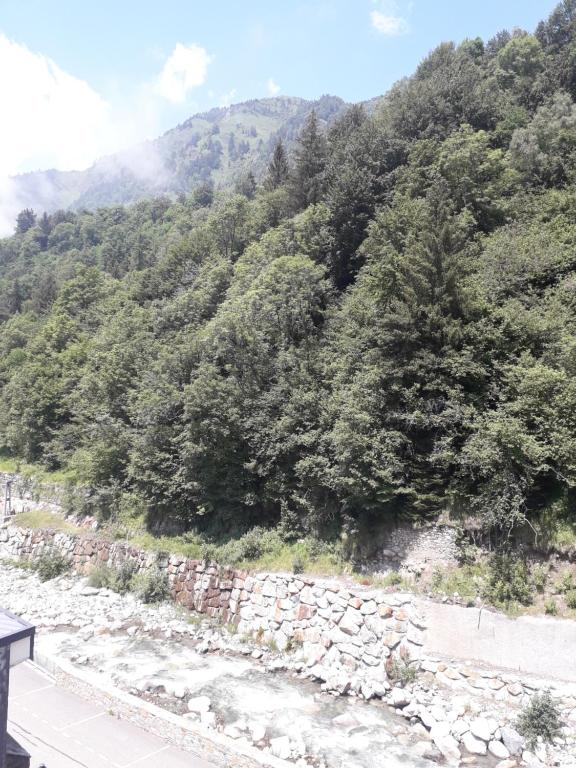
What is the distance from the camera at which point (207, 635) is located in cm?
1708

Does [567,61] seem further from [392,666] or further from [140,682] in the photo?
[140,682]

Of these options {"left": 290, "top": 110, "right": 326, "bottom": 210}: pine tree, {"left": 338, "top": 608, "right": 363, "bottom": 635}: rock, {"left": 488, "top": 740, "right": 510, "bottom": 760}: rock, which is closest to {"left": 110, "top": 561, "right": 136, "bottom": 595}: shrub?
{"left": 338, "top": 608, "right": 363, "bottom": 635}: rock

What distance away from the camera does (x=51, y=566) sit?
79.0ft

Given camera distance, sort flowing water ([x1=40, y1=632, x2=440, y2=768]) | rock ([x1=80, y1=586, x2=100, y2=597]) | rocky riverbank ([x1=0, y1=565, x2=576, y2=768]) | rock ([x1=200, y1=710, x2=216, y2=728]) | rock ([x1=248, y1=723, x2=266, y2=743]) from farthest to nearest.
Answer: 1. rock ([x1=80, y1=586, x2=100, y2=597])
2. rock ([x1=200, y1=710, x2=216, y2=728])
3. rock ([x1=248, y1=723, x2=266, y2=743])
4. flowing water ([x1=40, y1=632, x2=440, y2=768])
5. rocky riverbank ([x1=0, y1=565, x2=576, y2=768])

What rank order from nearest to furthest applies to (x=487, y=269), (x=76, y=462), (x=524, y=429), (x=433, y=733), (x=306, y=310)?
(x=433, y=733)
(x=524, y=429)
(x=487, y=269)
(x=306, y=310)
(x=76, y=462)

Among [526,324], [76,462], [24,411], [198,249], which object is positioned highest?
[198,249]

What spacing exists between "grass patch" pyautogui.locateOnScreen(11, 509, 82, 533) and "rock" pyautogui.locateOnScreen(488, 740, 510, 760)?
22209 millimetres

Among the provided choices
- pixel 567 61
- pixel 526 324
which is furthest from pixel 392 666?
pixel 567 61

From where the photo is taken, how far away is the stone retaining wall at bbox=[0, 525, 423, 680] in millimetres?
14070

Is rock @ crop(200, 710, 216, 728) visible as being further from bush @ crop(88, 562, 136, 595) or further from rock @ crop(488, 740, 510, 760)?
bush @ crop(88, 562, 136, 595)

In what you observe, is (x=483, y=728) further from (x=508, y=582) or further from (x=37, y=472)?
(x=37, y=472)

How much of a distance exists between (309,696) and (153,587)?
907 centimetres

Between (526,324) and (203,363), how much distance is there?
1358 cm

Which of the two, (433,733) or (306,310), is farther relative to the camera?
(306,310)
